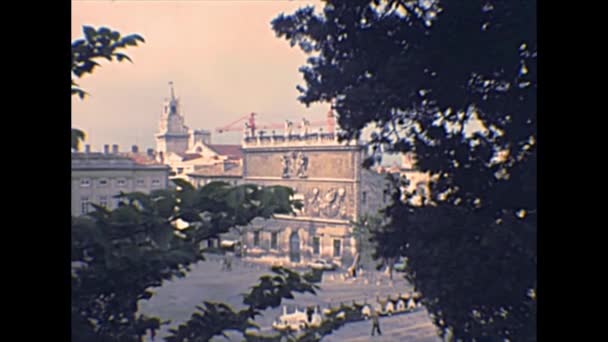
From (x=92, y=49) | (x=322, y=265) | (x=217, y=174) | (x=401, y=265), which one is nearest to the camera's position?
(x=92, y=49)

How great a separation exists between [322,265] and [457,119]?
562 mm

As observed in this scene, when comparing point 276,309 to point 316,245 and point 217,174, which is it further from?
point 217,174

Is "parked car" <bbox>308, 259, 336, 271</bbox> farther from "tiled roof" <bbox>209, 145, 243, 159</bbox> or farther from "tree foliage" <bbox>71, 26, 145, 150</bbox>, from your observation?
"tree foliage" <bbox>71, 26, 145, 150</bbox>

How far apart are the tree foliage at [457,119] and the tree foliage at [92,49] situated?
1.67ft

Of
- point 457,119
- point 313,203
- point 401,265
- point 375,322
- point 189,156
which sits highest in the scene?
point 457,119

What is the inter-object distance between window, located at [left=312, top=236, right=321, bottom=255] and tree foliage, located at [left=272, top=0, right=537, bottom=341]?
0.63 feet

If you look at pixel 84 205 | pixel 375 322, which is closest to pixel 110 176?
pixel 84 205

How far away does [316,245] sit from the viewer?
1.34 meters

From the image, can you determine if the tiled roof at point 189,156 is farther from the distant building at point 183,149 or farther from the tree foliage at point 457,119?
the tree foliage at point 457,119

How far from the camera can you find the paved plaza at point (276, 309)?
1198 millimetres

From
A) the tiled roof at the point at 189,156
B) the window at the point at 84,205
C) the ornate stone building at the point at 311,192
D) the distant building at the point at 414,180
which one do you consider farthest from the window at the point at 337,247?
the window at the point at 84,205

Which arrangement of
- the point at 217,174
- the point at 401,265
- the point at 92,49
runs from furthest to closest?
the point at 401,265 → the point at 217,174 → the point at 92,49
